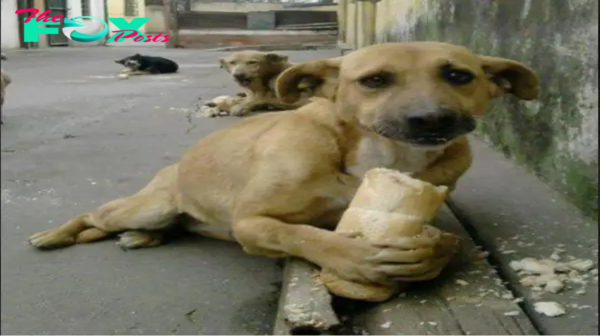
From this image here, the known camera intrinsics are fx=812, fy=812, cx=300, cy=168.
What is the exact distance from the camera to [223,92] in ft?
26.9

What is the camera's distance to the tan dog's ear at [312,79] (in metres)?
2.44

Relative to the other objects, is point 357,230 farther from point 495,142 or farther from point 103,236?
point 495,142

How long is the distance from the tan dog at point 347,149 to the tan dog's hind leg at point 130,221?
0.11 metres

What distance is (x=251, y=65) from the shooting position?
6.88 meters

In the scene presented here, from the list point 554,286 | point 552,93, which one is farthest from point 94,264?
point 552,93

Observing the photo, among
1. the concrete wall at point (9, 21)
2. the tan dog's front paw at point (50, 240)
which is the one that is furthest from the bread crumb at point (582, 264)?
the tan dog's front paw at point (50, 240)

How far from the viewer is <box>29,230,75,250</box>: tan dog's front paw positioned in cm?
277

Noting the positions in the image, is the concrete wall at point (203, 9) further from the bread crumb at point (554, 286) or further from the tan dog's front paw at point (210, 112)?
the tan dog's front paw at point (210, 112)

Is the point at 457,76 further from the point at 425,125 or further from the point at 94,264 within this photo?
the point at 94,264

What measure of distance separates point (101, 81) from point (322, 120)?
15.7ft

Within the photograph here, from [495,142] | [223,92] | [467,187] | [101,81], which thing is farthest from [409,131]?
[223,92]

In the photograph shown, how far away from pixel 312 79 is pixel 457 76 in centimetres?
47

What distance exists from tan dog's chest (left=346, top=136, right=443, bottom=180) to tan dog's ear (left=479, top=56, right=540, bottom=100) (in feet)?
0.94

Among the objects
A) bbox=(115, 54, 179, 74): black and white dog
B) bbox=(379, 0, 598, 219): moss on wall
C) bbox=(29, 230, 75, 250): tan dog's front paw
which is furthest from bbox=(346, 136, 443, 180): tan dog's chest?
bbox=(115, 54, 179, 74): black and white dog
